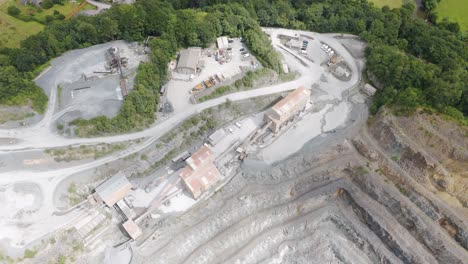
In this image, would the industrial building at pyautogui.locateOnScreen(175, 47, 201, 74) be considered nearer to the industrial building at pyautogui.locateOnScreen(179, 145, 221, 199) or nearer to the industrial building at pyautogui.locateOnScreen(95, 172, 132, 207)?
the industrial building at pyautogui.locateOnScreen(179, 145, 221, 199)

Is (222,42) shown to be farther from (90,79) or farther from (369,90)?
(369,90)

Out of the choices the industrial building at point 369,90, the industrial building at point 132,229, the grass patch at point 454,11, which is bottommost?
the industrial building at point 132,229

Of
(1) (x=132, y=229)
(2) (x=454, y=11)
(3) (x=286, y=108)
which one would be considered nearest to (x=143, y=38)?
(3) (x=286, y=108)

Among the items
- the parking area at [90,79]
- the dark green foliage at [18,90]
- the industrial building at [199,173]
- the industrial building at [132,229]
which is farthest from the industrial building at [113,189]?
the dark green foliage at [18,90]

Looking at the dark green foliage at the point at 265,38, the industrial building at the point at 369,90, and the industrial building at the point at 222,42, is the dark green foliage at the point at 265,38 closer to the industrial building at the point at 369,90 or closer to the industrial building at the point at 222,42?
the industrial building at the point at 222,42

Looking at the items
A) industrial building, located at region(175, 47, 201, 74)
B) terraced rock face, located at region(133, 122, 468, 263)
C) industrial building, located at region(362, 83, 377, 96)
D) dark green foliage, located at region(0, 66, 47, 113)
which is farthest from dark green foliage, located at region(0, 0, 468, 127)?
terraced rock face, located at region(133, 122, 468, 263)

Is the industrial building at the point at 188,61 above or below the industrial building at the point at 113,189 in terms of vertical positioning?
above
